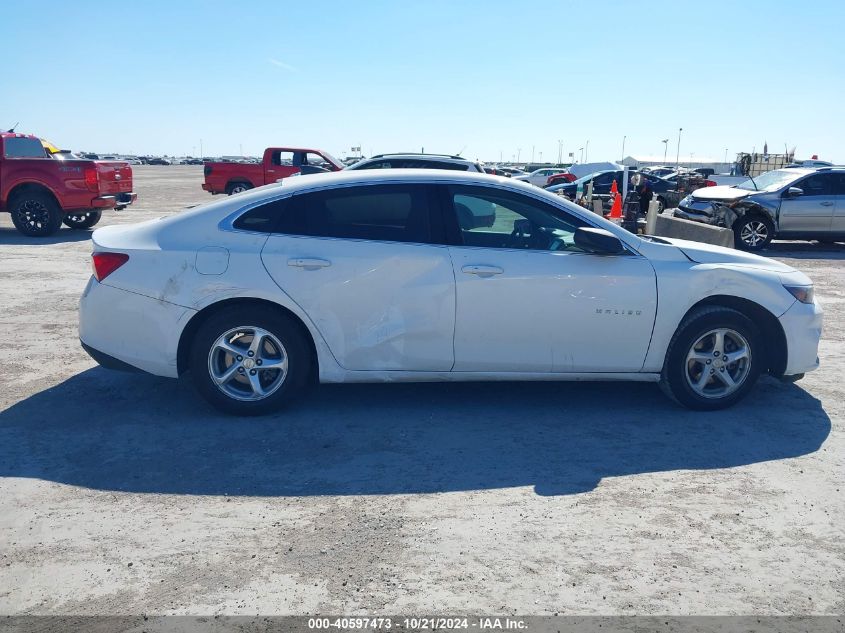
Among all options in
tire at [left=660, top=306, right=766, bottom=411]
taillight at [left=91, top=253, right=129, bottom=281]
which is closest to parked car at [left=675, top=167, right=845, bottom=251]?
tire at [left=660, top=306, right=766, bottom=411]

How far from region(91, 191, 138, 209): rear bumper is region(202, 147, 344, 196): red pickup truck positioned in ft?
24.2

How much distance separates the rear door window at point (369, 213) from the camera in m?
5.07

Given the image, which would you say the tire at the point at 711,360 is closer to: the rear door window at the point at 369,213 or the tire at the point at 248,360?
the rear door window at the point at 369,213

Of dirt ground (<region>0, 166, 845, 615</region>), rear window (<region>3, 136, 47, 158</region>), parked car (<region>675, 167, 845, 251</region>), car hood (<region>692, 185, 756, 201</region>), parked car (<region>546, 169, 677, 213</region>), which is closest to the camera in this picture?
dirt ground (<region>0, 166, 845, 615</region>)

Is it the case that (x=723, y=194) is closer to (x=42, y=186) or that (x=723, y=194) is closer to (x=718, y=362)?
(x=718, y=362)

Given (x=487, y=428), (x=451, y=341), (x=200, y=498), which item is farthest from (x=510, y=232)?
(x=200, y=498)

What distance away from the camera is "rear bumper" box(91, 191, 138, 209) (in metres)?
15.0

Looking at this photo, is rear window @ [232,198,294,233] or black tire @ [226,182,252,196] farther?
black tire @ [226,182,252,196]

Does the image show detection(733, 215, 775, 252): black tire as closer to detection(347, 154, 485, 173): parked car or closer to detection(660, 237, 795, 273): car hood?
detection(347, 154, 485, 173): parked car

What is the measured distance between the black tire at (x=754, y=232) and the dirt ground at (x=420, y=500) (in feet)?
33.7

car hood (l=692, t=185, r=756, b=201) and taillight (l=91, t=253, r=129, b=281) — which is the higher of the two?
car hood (l=692, t=185, r=756, b=201)

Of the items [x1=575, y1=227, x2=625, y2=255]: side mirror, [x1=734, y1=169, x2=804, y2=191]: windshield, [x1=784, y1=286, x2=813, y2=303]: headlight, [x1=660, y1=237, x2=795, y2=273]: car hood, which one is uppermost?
[x1=734, y1=169, x2=804, y2=191]: windshield

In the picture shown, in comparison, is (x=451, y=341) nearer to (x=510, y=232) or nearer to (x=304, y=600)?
(x=510, y=232)

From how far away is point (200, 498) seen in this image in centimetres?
394
